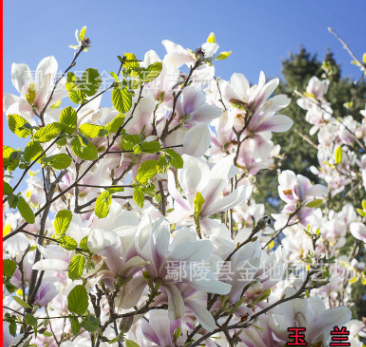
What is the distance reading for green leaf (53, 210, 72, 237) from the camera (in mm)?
705

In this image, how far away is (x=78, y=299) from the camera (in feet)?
2.17

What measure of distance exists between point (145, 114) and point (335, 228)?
1.79 metres

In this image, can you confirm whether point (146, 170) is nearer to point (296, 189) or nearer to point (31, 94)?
point (31, 94)

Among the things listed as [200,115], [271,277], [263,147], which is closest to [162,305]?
[271,277]

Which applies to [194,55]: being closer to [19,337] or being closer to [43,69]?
[43,69]

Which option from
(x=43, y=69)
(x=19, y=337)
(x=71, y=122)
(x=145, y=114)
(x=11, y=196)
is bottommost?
(x=19, y=337)

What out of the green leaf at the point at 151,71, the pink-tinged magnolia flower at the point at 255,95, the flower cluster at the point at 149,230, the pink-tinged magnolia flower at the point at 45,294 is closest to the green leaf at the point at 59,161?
the flower cluster at the point at 149,230

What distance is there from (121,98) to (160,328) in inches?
17.0

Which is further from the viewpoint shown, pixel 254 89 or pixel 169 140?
pixel 254 89

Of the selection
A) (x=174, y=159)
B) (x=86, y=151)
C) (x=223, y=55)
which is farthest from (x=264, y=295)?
(x=223, y=55)

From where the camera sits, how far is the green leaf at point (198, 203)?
0.81m

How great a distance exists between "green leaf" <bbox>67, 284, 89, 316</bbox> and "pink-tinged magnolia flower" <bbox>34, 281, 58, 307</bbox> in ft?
1.01

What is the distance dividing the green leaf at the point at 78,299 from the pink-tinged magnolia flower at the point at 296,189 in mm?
1028

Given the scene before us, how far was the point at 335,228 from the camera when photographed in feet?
7.86
